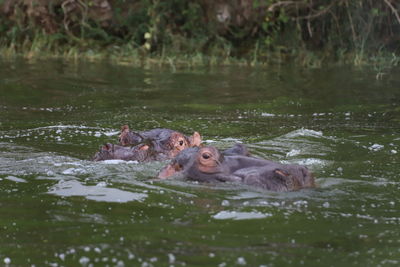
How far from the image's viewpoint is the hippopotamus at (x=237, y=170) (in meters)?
5.41

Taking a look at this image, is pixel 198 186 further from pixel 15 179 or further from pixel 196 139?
pixel 15 179

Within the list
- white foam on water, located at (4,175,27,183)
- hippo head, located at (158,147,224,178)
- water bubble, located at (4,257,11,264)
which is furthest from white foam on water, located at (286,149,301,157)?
water bubble, located at (4,257,11,264)

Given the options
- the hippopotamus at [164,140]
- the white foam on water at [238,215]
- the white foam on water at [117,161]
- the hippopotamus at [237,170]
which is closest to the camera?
the white foam on water at [238,215]

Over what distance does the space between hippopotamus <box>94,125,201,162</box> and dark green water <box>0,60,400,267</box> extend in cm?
19

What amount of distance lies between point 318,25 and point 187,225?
13355 mm

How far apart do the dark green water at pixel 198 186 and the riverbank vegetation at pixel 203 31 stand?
4139 millimetres

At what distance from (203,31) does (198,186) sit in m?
12.4

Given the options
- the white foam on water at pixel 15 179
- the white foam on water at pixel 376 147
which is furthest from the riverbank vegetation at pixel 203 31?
the white foam on water at pixel 15 179

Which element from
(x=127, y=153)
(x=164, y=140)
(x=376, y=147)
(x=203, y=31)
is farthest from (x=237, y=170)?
(x=203, y=31)

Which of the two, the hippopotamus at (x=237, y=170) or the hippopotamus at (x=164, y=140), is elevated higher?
the hippopotamus at (x=237, y=170)

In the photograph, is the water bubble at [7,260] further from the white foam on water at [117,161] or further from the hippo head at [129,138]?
the hippo head at [129,138]

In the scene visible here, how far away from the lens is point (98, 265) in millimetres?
4051

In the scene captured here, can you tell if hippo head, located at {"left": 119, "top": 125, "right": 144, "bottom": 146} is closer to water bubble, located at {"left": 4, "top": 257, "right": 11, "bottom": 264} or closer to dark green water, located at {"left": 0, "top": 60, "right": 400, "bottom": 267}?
dark green water, located at {"left": 0, "top": 60, "right": 400, "bottom": 267}

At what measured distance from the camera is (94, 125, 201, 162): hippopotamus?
679 cm
